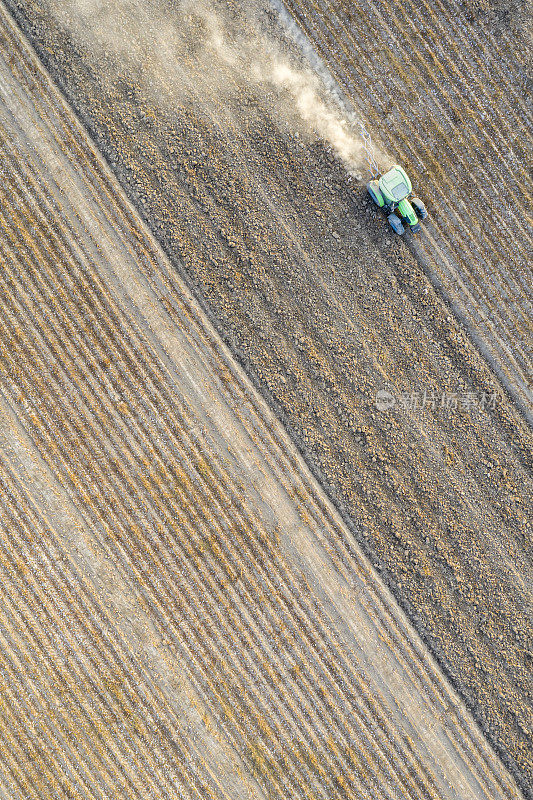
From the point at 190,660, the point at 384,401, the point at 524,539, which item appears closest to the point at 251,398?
the point at 384,401

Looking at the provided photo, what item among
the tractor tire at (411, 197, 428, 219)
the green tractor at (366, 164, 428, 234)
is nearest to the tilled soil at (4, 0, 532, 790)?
the green tractor at (366, 164, 428, 234)

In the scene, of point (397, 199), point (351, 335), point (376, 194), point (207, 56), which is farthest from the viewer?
point (351, 335)

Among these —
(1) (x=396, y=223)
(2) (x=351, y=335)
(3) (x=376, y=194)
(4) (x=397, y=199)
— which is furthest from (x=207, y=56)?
(2) (x=351, y=335)

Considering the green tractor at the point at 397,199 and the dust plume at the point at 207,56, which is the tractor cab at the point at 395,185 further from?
the dust plume at the point at 207,56

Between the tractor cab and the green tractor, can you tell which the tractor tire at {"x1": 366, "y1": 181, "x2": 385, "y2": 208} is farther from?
→ the tractor cab

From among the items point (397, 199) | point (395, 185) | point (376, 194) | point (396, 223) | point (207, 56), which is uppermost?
point (207, 56)

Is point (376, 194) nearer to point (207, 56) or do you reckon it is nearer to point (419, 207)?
point (419, 207)
